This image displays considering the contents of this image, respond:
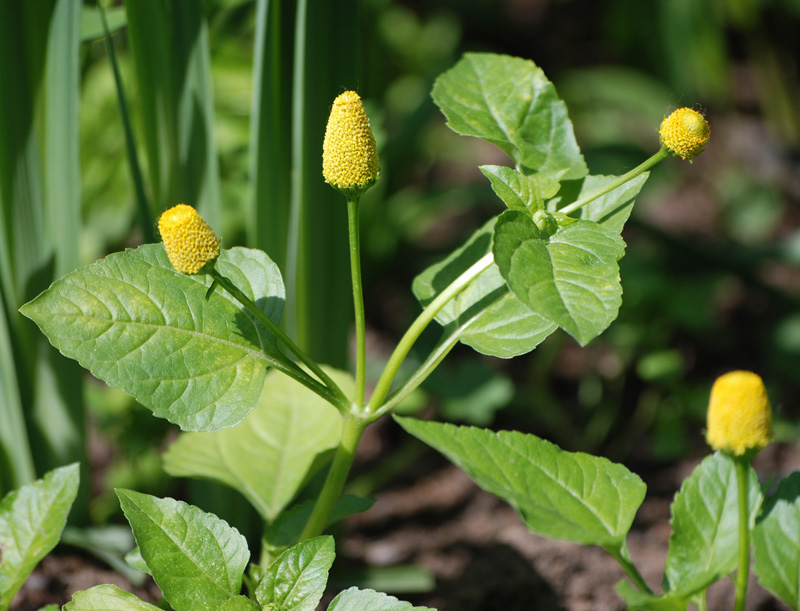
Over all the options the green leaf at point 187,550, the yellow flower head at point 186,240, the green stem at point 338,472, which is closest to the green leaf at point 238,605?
the green leaf at point 187,550

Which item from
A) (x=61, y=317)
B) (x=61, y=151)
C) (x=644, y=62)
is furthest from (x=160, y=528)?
(x=644, y=62)

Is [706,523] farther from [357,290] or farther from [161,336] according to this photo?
[161,336]

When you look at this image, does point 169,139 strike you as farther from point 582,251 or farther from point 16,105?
point 582,251

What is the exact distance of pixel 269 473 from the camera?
2.97 feet

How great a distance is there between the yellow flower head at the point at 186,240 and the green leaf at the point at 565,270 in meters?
0.22

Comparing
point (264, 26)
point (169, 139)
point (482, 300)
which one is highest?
point (264, 26)

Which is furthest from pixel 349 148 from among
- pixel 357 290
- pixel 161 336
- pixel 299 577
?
pixel 299 577

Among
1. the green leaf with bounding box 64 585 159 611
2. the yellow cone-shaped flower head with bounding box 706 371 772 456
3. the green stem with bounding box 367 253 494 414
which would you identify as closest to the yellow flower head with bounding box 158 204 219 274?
the green stem with bounding box 367 253 494 414

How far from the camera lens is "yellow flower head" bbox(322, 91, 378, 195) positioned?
63cm

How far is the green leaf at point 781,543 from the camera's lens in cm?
68

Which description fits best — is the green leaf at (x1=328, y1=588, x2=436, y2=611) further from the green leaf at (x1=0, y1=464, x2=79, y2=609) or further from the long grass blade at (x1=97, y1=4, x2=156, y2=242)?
the long grass blade at (x1=97, y1=4, x2=156, y2=242)

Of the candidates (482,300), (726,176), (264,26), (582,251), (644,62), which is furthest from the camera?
(644,62)

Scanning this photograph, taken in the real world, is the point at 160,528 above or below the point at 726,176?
above

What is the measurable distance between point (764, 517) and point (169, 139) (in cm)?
78
